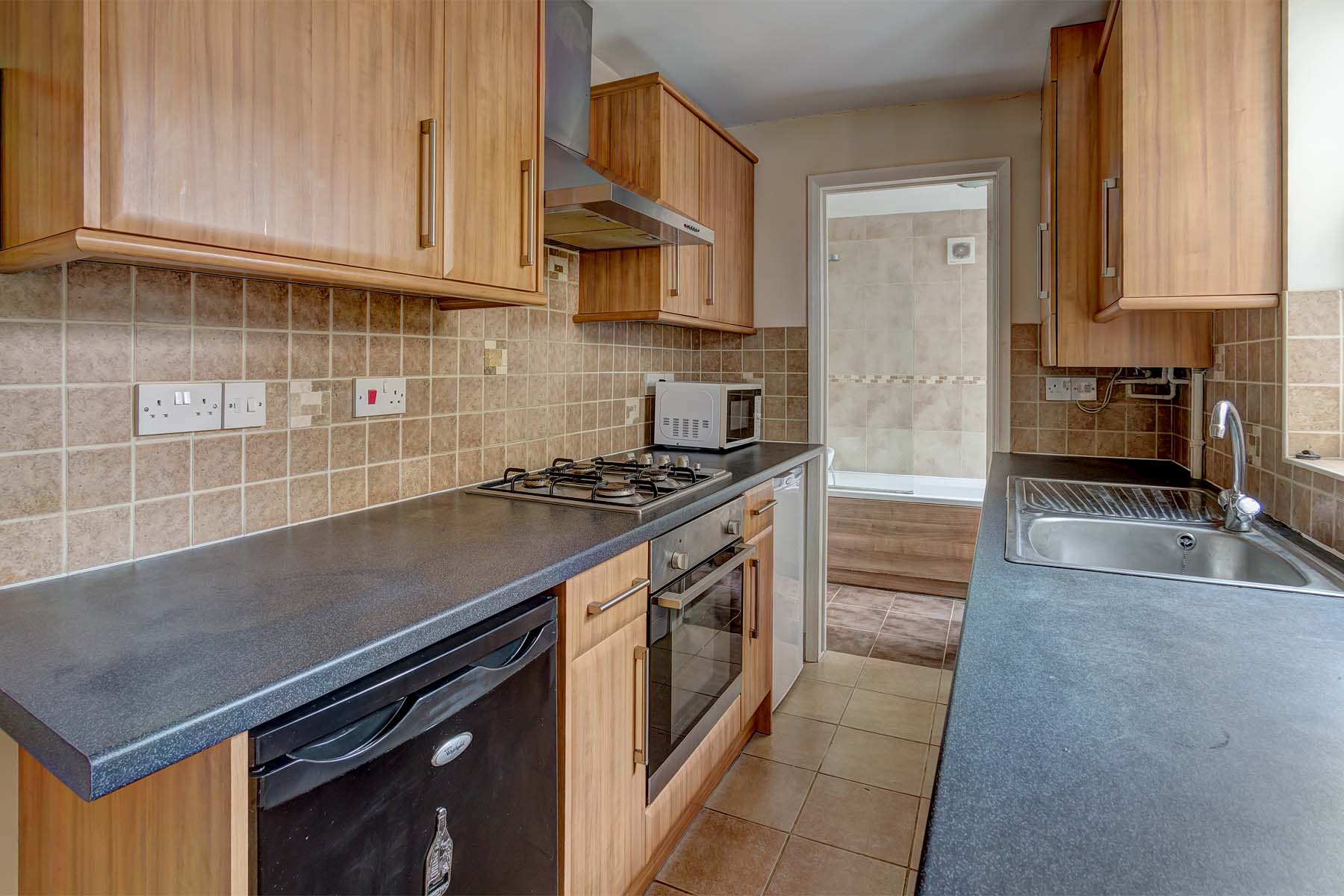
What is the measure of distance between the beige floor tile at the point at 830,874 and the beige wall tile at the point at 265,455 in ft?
4.97

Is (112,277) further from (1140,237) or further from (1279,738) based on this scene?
(1140,237)

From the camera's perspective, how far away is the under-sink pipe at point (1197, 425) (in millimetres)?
2316

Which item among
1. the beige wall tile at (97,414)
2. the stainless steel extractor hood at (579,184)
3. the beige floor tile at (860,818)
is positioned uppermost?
the stainless steel extractor hood at (579,184)

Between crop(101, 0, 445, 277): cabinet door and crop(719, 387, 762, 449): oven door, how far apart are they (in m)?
1.57

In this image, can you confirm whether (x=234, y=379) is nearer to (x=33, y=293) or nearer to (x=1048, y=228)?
(x=33, y=293)

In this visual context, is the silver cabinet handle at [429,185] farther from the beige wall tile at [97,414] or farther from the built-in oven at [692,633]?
the built-in oven at [692,633]

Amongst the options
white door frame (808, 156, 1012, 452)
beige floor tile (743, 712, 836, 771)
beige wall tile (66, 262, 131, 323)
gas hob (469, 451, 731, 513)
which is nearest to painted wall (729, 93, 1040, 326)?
white door frame (808, 156, 1012, 452)

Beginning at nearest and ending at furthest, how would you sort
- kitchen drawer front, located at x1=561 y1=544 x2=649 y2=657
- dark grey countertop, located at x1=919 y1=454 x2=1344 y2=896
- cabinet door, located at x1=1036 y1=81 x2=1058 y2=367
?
dark grey countertop, located at x1=919 y1=454 x2=1344 y2=896, kitchen drawer front, located at x1=561 y1=544 x2=649 y2=657, cabinet door, located at x1=1036 y1=81 x2=1058 y2=367

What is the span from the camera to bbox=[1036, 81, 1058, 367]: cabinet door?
244cm

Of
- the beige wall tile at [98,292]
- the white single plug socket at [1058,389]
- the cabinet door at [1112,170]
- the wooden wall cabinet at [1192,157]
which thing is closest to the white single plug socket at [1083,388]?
the white single plug socket at [1058,389]

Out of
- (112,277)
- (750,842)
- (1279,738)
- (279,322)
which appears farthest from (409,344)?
(1279,738)

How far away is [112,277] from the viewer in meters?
1.17

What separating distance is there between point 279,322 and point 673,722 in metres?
1.29

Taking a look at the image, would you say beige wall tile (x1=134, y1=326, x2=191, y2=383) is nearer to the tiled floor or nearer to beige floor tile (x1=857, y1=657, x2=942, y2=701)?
the tiled floor
